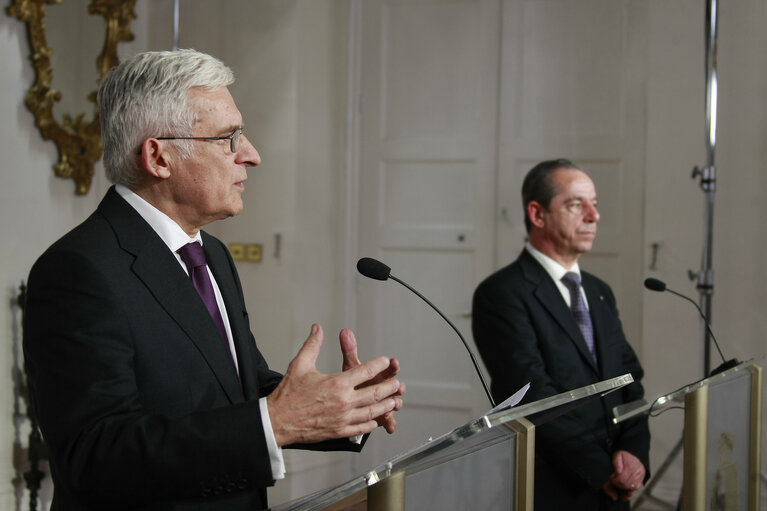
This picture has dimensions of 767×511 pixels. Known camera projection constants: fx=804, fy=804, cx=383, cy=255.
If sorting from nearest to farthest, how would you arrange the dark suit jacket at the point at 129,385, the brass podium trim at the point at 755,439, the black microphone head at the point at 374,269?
the dark suit jacket at the point at 129,385 → the black microphone head at the point at 374,269 → the brass podium trim at the point at 755,439

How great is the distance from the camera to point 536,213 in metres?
2.54

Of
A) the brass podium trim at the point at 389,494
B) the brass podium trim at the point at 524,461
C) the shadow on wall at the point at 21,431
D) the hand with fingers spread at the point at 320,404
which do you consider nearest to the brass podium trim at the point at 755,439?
the brass podium trim at the point at 524,461

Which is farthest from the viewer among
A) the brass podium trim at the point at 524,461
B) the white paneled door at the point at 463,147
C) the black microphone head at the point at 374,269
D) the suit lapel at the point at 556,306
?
the white paneled door at the point at 463,147

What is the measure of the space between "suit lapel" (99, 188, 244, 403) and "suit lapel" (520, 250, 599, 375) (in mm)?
1157

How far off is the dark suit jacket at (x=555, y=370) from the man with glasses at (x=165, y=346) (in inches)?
31.3

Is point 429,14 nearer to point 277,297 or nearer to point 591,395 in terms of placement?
point 277,297

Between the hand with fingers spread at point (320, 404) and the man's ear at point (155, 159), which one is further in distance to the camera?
the man's ear at point (155, 159)

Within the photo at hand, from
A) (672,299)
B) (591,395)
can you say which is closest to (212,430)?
(591,395)

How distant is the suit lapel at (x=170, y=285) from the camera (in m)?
1.40

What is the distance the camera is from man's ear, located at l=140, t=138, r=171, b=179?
1.47m

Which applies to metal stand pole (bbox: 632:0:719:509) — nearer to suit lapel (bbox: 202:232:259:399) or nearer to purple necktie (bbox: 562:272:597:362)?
purple necktie (bbox: 562:272:597:362)

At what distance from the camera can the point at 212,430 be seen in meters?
1.23

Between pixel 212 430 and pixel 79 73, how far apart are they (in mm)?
2492

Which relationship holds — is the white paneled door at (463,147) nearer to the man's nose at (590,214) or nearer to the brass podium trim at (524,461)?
the man's nose at (590,214)
